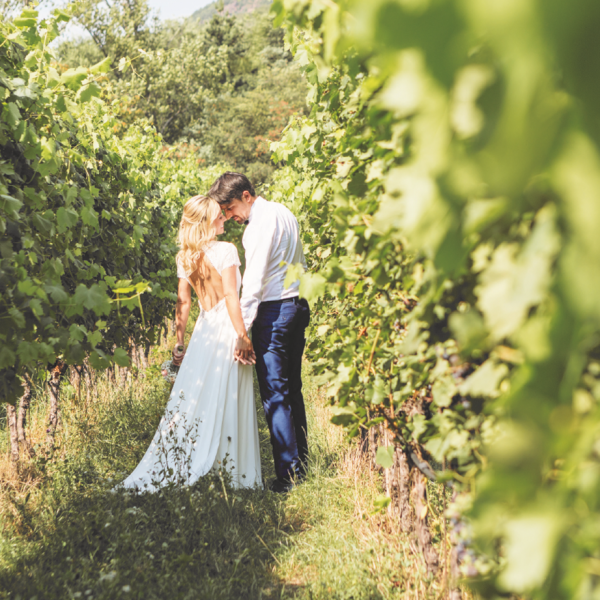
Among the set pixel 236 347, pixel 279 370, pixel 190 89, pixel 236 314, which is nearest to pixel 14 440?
pixel 236 347

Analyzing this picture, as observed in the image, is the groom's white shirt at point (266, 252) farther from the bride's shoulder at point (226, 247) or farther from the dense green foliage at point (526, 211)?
the dense green foliage at point (526, 211)

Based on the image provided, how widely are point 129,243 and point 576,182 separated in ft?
16.4

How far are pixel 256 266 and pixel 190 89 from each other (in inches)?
1228

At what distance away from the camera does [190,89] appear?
105ft

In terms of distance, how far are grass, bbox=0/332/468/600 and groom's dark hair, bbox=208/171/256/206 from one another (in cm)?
217

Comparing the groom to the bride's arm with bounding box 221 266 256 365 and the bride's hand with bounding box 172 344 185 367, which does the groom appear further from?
the bride's hand with bounding box 172 344 185 367

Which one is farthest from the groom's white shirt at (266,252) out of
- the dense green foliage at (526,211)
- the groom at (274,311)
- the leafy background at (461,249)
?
the dense green foliage at (526,211)

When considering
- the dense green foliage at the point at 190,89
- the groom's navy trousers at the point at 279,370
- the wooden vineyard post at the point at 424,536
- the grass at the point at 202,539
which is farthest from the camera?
the dense green foliage at the point at 190,89

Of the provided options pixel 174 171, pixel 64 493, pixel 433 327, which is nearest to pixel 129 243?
pixel 64 493

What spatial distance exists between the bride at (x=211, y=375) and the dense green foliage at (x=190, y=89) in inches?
931

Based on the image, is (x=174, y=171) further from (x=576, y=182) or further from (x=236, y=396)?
(x=576, y=182)

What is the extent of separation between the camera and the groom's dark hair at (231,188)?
169 inches

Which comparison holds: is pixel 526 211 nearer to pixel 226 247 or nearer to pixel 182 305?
pixel 226 247

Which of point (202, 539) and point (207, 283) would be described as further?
point (207, 283)
